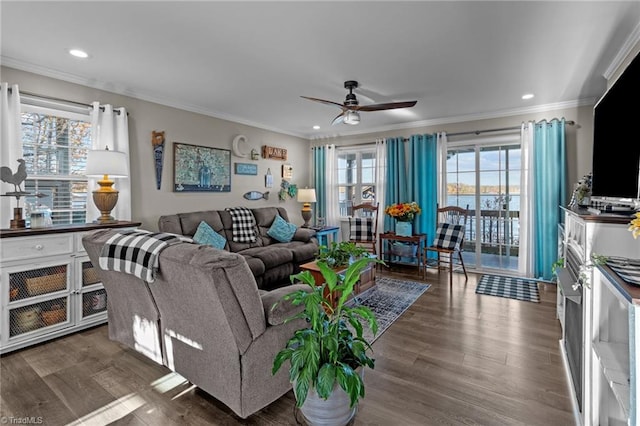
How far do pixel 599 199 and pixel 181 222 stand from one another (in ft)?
13.7

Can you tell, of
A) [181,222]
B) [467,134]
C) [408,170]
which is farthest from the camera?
[408,170]

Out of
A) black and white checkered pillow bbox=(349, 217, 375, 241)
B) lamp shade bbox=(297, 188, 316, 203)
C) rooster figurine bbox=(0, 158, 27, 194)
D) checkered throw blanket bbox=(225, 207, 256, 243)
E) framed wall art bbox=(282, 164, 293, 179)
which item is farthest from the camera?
framed wall art bbox=(282, 164, 293, 179)

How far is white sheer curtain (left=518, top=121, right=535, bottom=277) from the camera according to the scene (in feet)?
14.8

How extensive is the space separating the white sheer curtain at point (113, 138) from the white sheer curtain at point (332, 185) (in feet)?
11.9

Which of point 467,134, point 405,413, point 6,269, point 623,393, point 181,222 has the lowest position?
point 405,413

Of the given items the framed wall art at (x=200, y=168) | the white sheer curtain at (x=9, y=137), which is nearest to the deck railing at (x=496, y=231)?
the framed wall art at (x=200, y=168)

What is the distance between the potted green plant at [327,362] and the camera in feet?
4.79

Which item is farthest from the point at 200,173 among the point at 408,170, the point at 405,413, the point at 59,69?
the point at 405,413

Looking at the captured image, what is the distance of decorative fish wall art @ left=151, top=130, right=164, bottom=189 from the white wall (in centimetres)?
5

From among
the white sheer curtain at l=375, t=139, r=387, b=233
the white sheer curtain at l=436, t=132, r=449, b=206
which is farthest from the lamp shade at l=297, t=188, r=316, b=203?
the white sheer curtain at l=436, t=132, r=449, b=206

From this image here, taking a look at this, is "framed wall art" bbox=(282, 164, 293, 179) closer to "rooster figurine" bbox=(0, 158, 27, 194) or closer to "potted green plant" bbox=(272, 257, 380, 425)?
"rooster figurine" bbox=(0, 158, 27, 194)

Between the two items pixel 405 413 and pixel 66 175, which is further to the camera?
pixel 66 175

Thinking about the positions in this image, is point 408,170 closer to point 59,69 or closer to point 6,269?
point 59,69

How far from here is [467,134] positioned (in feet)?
16.6
